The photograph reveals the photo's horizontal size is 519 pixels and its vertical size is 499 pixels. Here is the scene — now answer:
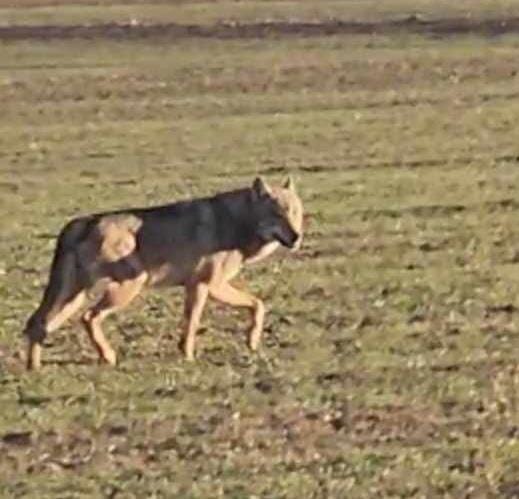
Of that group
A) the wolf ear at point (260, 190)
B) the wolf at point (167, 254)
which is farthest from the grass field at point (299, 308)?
the wolf ear at point (260, 190)

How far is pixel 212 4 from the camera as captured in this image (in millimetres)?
69188

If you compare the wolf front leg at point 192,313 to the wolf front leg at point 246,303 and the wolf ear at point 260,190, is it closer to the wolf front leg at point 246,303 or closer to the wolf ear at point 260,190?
the wolf front leg at point 246,303

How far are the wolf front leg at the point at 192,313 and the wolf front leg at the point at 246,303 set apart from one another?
0.09m

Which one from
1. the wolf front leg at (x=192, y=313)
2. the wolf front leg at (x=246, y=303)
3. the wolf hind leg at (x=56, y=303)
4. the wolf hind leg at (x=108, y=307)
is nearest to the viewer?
the wolf hind leg at (x=56, y=303)

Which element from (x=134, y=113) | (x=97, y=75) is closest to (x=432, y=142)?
(x=134, y=113)

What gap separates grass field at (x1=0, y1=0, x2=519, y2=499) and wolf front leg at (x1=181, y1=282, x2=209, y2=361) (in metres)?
0.21

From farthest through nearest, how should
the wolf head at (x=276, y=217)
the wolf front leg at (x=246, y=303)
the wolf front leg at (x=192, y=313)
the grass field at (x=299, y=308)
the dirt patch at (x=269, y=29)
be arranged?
the dirt patch at (x=269, y=29) < the wolf head at (x=276, y=217) < the wolf front leg at (x=246, y=303) < the wolf front leg at (x=192, y=313) < the grass field at (x=299, y=308)

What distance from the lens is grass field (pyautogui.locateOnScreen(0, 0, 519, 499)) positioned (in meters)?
10.9

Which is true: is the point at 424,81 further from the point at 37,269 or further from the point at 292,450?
the point at 292,450

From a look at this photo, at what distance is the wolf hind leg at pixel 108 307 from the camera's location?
13.7 metres

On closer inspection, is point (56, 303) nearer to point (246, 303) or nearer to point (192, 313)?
point (192, 313)

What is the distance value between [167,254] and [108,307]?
50 centimetres

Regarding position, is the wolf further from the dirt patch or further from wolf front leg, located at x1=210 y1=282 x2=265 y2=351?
the dirt patch

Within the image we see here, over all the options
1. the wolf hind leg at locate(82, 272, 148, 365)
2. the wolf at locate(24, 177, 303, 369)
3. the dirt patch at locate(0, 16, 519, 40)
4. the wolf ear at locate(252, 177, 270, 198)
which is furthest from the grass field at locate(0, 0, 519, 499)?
the dirt patch at locate(0, 16, 519, 40)
